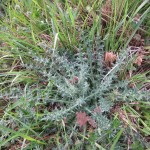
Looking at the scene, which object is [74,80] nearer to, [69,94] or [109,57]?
[69,94]

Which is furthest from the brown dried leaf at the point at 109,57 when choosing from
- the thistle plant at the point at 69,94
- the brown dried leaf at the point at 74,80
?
the brown dried leaf at the point at 74,80

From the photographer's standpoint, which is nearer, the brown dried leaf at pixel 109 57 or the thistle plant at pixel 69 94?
the thistle plant at pixel 69 94

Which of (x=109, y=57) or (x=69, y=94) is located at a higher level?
(x=109, y=57)

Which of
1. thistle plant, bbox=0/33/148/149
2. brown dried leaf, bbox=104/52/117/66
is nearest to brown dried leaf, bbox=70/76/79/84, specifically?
thistle plant, bbox=0/33/148/149

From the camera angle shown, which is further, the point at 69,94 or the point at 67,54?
the point at 67,54

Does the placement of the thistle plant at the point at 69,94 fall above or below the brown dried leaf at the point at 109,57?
below

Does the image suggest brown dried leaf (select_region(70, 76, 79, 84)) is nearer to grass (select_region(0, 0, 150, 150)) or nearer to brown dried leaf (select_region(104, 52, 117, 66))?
grass (select_region(0, 0, 150, 150))

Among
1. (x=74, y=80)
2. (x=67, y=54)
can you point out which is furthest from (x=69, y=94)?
(x=67, y=54)

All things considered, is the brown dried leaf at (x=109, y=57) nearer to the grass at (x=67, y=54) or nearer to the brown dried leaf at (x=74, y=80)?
the grass at (x=67, y=54)
